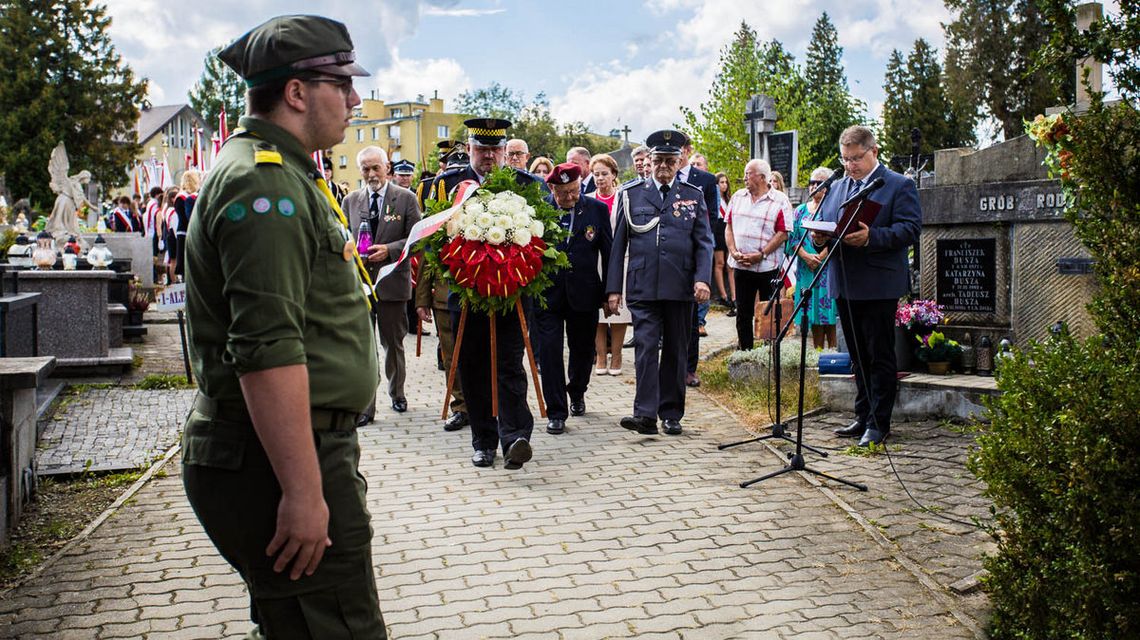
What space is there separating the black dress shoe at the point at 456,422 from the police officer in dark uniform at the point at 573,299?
0.71 meters

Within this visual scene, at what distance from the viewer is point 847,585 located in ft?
17.0

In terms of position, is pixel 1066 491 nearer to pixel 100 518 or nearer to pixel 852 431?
pixel 852 431

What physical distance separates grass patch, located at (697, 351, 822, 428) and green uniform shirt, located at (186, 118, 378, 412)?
21.5 feet

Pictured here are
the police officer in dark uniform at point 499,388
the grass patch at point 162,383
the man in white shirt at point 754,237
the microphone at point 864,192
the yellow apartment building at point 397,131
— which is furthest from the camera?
the yellow apartment building at point 397,131

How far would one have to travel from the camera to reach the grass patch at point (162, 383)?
11352mm

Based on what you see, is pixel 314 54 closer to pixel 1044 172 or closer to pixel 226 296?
pixel 226 296

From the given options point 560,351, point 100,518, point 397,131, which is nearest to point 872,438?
point 560,351

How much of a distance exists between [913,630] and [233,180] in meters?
3.51

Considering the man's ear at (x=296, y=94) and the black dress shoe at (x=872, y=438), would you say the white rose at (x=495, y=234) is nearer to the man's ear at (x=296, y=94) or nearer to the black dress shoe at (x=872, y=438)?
the black dress shoe at (x=872, y=438)

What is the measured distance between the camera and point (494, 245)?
754cm

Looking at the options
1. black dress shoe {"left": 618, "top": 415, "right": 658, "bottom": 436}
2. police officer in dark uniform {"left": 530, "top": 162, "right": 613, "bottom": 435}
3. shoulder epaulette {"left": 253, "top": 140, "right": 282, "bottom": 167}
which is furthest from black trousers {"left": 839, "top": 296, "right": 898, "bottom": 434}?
shoulder epaulette {"left": 253, "top": 140, "right": 282, "bottom": 167}

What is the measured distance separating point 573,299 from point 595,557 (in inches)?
156

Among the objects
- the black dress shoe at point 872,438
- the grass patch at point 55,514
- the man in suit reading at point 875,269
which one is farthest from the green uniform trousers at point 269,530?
the black dress shoe at point 872,438

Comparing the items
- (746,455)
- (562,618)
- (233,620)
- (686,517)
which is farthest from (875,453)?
(233,620)
